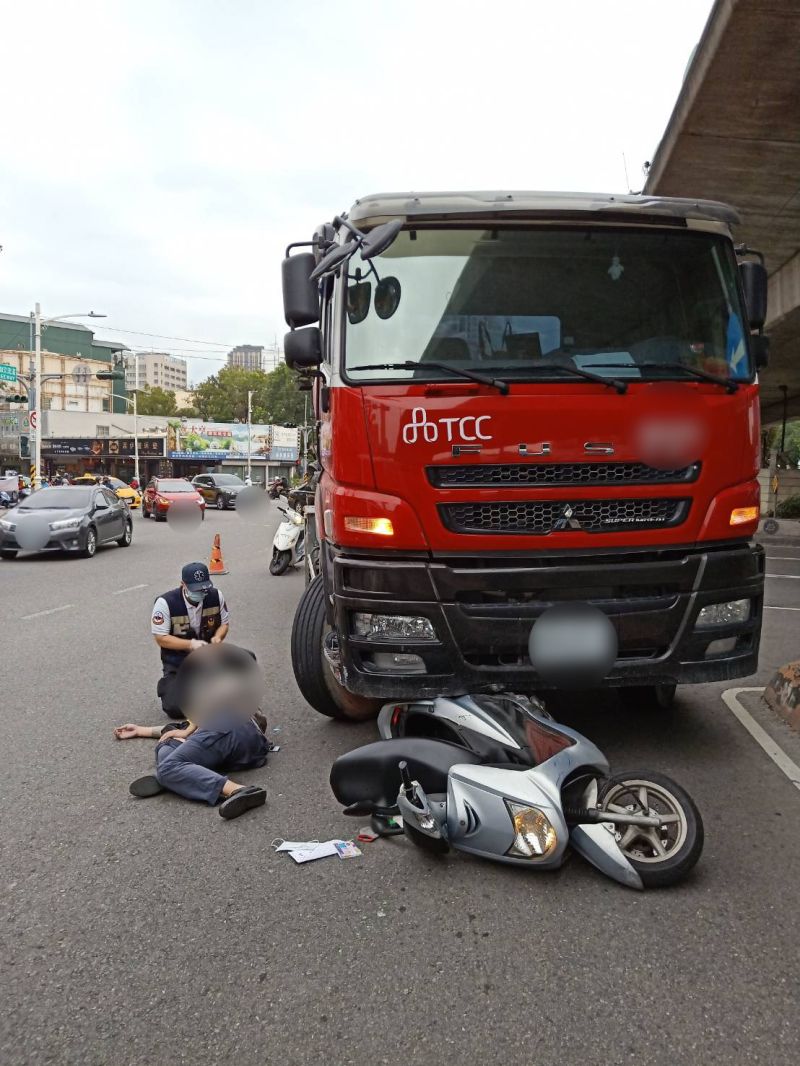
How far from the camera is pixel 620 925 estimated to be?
3.05 metres

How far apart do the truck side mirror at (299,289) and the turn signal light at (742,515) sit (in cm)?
247

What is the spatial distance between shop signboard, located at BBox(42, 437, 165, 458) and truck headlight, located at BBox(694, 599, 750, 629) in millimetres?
68330

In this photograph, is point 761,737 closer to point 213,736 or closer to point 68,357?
point 213,736

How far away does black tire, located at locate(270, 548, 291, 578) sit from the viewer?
1349 cm

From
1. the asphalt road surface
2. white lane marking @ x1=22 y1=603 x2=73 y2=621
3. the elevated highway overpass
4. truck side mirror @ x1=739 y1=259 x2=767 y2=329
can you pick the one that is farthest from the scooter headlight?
white lane marking @ x1=22 y1=603 x2=73 y2=621

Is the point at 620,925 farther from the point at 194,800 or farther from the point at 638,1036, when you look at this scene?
the point at 194,800

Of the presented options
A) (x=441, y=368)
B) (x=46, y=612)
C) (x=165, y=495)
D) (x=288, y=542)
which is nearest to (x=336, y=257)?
(x=441, y=368)

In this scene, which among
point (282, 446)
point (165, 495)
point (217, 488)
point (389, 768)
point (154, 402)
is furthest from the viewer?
point (154, 402)

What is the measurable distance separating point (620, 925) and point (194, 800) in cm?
215

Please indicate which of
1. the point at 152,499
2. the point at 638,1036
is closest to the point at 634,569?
the point at 638,1036

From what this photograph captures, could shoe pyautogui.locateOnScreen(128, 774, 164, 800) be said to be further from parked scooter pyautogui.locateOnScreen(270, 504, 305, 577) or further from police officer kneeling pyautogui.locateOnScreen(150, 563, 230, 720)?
parked scooter pyautogui.locateOnScreen(270, 504, 305, 577)

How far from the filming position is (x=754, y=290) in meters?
4.72

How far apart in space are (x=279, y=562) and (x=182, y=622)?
8.11 meters

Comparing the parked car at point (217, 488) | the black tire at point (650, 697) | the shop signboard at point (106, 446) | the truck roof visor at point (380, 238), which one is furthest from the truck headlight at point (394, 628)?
the shop signboard at point (106, 446)
